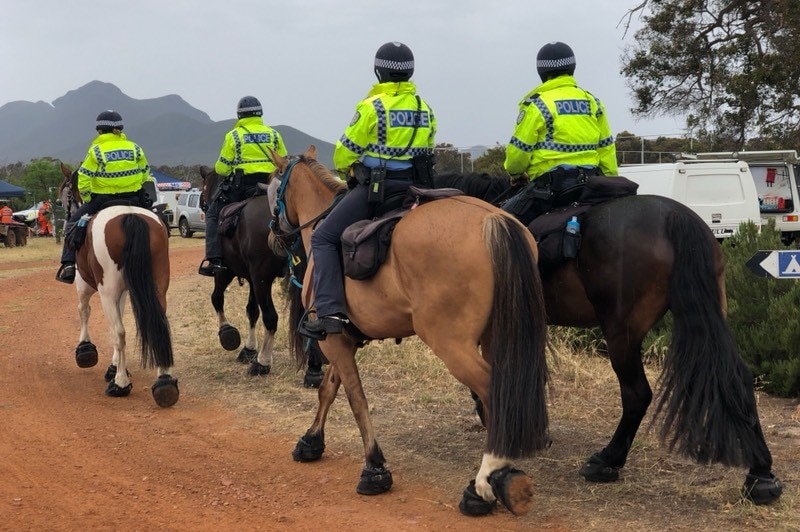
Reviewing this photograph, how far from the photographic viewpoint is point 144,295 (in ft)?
26.6

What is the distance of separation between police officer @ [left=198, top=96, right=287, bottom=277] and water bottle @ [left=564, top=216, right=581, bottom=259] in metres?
5.17

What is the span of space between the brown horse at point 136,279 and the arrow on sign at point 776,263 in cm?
524

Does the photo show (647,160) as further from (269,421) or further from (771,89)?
(269,421)

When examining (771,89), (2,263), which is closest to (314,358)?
(771,89)

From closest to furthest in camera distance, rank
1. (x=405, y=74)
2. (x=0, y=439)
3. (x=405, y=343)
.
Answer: (x=405, y=74), (x=0, y=439), (x=405, y=343)

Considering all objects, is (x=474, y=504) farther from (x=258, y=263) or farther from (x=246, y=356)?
(x=246, y=356)

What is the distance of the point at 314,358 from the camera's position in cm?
846

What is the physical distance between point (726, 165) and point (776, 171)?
2.68m

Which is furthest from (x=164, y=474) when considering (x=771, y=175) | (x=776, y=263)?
(x=771, y=175)

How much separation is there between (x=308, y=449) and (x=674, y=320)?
281 centimetres

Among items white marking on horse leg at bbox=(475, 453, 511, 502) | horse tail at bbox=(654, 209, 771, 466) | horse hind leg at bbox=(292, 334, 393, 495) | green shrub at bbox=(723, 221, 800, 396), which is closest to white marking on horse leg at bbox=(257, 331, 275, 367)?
horse hind leg at bbox=(292, 334, 393, 495)

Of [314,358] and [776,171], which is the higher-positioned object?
[776,171]

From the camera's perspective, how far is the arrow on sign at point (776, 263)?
5.50 metres

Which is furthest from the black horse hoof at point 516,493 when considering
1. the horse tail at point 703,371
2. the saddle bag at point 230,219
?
the saddle bag at point 230,219
